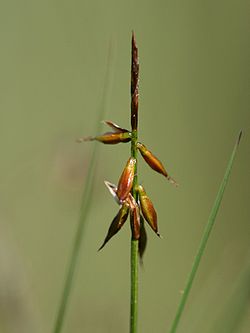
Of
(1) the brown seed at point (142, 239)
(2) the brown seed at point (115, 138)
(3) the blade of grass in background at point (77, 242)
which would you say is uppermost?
(2) the brown seed at point (115, 138)

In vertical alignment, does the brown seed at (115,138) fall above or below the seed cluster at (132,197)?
above

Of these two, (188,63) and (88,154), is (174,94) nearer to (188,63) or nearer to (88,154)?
(188,63)

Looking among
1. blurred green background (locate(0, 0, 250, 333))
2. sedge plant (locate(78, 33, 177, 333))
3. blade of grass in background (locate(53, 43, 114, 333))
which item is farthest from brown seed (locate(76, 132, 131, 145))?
blurred green background (locate(0, 0, 250, 333))

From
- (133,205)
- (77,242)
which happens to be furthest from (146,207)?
(77,242)

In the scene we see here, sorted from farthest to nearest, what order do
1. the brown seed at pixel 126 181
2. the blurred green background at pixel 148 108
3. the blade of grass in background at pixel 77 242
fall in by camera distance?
the blurred green background at pixel 148 108, the blade of grass in background at pixel 77 242, the brown seed at pixel 126 181

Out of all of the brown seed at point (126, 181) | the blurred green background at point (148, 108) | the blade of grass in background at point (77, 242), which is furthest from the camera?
the blurred green background at point (148, 108)

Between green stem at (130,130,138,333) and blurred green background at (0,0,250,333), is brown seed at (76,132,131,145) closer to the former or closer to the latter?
green stem at (130,130,138,333)

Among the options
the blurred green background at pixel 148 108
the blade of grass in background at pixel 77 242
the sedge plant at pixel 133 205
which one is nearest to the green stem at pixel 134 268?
the sedge plant at pixel 133 205

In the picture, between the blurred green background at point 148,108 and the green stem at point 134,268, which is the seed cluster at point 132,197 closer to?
the green stem at point 134,268

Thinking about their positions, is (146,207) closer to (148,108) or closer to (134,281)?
(134,281)

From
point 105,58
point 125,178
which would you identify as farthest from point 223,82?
point 125,178
